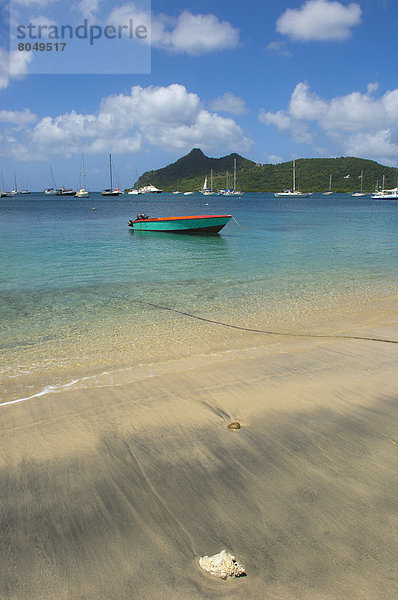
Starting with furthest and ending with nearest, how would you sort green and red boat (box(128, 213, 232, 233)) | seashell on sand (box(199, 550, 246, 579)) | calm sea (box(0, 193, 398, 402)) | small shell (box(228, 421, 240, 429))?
green and red boat (box(128, 213, 232, 233)) → calm sea (box(0, 193, 398, 402)) → small shell (box(228, 421, 240, 429)) → seashell on sand (box(199, 550, 246, 579))

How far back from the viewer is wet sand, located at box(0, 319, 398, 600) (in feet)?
8.53

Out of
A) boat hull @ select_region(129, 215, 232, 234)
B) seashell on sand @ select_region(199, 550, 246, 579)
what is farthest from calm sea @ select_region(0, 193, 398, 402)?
boat hull @ select_region(129, 215, 232, 234)

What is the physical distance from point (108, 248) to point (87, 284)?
10.6 meters

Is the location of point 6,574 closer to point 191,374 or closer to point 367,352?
point 191,374

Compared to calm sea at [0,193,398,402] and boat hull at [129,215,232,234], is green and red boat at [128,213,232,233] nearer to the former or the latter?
boat hull at [129,215,232,234]

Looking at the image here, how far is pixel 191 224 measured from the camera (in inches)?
1086

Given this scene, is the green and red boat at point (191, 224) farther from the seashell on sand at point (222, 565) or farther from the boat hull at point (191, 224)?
the seashell on sand at point (222, 565)

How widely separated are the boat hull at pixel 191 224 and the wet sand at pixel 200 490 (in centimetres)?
2286

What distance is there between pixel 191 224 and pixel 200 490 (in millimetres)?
25127

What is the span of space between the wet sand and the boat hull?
22.9 m

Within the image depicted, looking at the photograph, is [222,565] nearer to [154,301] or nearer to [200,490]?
[200,490]

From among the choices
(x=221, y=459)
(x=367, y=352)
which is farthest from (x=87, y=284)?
(x=221, y=459)

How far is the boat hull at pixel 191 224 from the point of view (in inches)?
1079

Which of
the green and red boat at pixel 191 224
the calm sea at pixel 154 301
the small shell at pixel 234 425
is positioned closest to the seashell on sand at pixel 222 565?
the small shell at pixel 234 425
